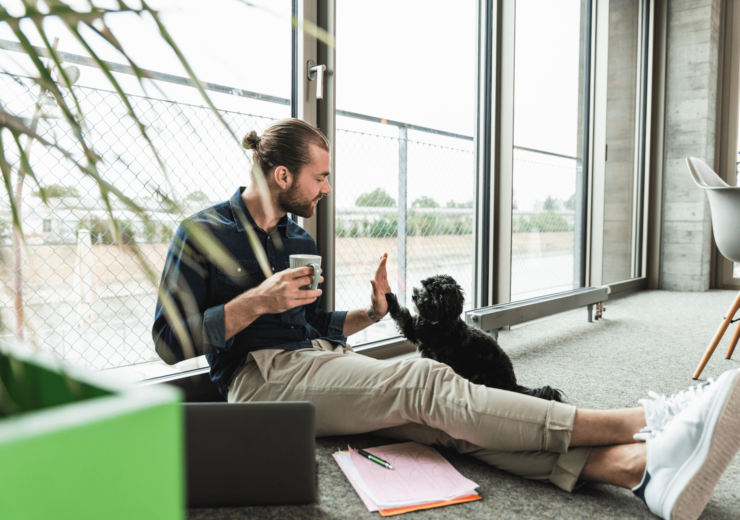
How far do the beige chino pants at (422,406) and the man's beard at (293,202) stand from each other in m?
0.41

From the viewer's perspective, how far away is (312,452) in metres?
1.03

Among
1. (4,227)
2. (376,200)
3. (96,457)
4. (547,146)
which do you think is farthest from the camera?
(547,146)

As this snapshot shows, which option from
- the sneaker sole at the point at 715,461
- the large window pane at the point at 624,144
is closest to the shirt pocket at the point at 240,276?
the sneaker sole at the point at 715,461

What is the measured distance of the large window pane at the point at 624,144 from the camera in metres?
4.18

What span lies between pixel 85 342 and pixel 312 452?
936 millimetres

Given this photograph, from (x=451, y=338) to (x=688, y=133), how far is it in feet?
13.9

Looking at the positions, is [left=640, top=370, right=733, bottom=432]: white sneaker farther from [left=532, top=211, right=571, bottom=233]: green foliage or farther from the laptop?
A: [left=532, top=211, right=571, bottom=233]: green foliage

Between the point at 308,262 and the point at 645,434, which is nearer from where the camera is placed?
the point at 645,434

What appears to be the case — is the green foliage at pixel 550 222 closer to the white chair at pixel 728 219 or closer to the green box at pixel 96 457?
the white chair at pixel 728 219

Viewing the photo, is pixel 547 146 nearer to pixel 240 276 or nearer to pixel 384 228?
pixel 384 228

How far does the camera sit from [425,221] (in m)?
2.72

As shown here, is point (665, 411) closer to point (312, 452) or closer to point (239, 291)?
point (312, 452)

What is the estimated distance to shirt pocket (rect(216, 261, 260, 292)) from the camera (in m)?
1.31

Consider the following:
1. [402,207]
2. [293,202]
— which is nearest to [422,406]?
[293,202]
